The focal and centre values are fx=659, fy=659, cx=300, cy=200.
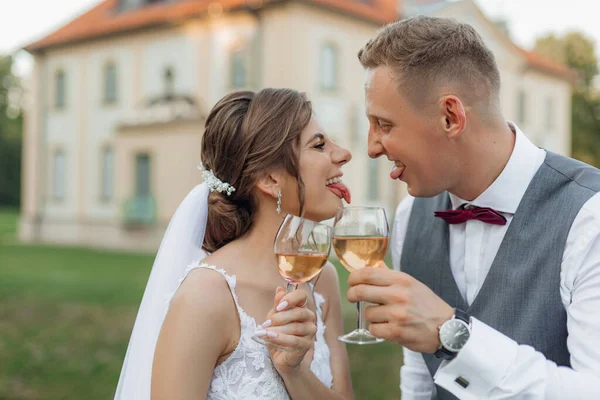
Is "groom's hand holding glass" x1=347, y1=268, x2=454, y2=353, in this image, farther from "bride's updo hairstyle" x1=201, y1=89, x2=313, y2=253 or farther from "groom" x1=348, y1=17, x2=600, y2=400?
"bride's updo hairstyle" x1=201, y1=89, x2=313, y2=253

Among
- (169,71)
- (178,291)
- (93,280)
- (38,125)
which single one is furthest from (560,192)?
(38,125)

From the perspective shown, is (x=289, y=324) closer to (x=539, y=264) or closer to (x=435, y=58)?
(x=539, y=264)

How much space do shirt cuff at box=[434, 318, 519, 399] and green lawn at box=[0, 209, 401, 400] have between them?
5952 millimetres

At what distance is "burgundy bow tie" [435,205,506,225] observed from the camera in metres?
2.64

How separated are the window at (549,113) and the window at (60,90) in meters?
19.8

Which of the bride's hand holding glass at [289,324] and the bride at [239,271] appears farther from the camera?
the bride at [239,271]

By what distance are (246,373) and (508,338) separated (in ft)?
3.76

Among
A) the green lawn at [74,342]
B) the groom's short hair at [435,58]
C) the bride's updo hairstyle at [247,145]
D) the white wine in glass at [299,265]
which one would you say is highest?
the groom's short hair at [435,58]

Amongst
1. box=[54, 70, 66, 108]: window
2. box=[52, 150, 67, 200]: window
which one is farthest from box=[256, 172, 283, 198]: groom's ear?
box=[54, 70, 66, 108]: window

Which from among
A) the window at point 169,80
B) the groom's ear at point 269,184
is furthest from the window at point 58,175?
the groom's ear at point 269,184

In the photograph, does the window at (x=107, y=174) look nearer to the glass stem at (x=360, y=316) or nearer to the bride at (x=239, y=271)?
the bride at (x=239, y=271)

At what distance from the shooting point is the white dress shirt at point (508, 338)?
2016mm

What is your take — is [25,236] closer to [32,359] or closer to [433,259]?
[32,359]

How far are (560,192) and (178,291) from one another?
1.56 meters
